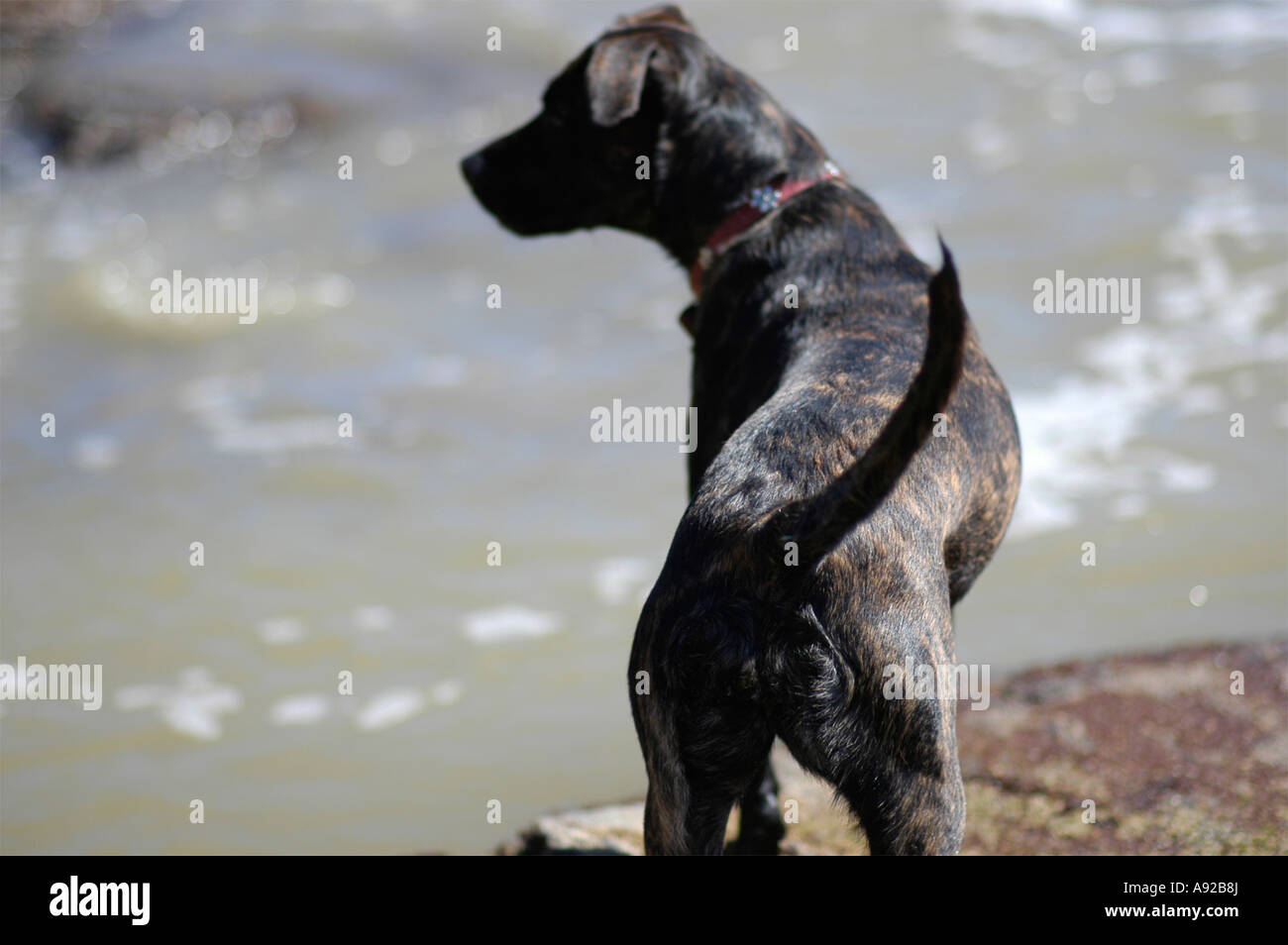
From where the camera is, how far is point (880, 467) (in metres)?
2.17

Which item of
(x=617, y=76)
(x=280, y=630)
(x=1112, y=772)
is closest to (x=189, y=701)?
(x=280, y=630)

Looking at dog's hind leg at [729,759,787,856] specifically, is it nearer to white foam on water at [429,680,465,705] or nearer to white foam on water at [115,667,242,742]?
white foam on water at [429,680,465,705]

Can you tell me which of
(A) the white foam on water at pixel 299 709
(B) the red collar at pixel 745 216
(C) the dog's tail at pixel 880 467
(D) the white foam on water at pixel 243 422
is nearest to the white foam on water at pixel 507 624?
(A) the white foam on water at pixel 299 709

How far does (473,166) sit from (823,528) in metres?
2.07

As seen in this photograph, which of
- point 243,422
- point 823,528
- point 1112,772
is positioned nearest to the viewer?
point 823,528

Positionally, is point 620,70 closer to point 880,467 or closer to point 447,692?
point 880,467

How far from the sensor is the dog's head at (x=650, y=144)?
3346 millimetres

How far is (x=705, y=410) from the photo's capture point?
Result: 118 inches

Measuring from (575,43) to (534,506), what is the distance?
728 centimetres

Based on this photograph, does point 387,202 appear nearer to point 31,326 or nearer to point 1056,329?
point 31,326

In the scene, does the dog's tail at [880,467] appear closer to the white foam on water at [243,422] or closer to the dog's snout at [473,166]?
the dog's snout at [473,166]

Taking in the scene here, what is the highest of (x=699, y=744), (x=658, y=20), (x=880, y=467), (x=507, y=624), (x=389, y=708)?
(x=658, y=20)

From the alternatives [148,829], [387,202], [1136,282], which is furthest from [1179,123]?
[148,829]

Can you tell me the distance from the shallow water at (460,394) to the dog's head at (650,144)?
1958 mm
